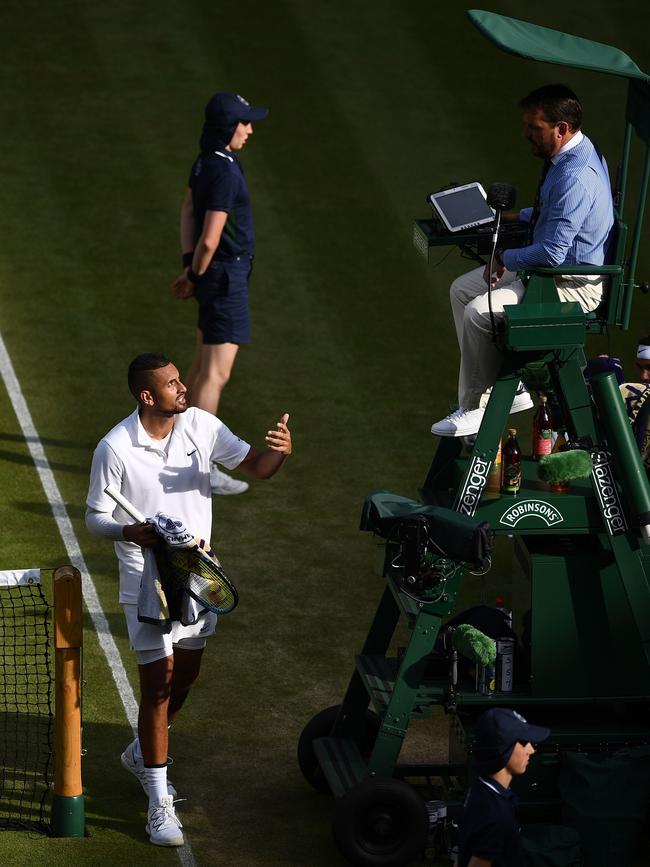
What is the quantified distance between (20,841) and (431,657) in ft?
8.02

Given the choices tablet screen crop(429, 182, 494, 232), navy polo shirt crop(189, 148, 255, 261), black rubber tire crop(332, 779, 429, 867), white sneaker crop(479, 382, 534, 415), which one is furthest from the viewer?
navy polo shirt crop(189, 148, 255, 261)

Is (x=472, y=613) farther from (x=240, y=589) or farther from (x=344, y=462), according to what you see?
(x=344, y=462)

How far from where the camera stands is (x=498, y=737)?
755cm

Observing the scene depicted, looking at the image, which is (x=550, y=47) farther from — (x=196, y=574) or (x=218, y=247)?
(x=218, y=247)

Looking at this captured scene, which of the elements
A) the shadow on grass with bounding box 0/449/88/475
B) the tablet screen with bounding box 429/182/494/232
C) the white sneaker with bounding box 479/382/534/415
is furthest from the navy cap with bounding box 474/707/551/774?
the shadow on grass with bounding box 0/449/88/475

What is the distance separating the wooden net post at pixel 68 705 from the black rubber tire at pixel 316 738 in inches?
52.3

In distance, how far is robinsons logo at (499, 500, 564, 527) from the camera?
920 cm

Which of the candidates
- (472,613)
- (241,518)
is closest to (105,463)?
(472,613)

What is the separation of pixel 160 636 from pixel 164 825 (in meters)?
1.03

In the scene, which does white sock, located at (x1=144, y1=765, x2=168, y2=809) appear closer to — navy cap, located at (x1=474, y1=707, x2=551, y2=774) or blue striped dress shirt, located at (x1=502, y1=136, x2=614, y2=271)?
navy cap, located at (x1=474, y1=707, x2=551, y2=774)

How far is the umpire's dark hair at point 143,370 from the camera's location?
9312 millimetres

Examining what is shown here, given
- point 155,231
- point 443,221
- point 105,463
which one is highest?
point 443,221

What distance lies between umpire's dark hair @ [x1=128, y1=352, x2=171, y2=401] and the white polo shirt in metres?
0.19

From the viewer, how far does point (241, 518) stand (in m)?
13.6
